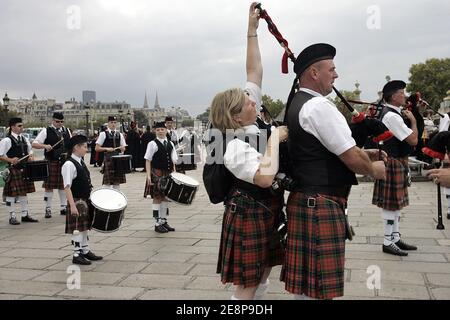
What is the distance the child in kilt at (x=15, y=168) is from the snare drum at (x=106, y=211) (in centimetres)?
339

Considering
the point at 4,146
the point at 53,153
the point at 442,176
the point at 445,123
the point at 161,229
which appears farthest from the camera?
the point at 53,153

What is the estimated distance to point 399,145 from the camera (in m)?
4.97

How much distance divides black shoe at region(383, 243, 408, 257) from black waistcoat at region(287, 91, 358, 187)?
2.76 m

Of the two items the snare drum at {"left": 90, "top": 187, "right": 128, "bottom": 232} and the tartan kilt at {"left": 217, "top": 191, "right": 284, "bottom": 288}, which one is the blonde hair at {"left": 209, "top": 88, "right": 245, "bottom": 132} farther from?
the snare drum at {"left": 90, "top": 187, "right": 128, "bottom": 232}

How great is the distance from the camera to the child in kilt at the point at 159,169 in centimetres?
655

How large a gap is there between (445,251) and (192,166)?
16.3 ft

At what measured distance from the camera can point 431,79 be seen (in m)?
47.8

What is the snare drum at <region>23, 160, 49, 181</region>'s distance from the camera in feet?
24.8

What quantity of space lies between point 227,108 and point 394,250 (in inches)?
129

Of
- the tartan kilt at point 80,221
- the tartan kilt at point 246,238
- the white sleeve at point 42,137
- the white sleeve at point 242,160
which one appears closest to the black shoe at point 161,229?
the tartan kilt at point 80,221

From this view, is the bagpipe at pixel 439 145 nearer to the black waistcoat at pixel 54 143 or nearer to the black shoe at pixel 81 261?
the black shoe at pixel 81 261

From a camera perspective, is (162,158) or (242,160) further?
(162,158)

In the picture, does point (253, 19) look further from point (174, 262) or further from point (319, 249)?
point (174, 262)

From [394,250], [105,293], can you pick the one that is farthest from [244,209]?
[394,250]
